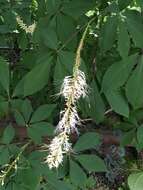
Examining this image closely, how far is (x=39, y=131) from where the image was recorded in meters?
1.82

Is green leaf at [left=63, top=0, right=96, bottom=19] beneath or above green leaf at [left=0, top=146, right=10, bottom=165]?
above

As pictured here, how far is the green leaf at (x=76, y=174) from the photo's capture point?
1802mm

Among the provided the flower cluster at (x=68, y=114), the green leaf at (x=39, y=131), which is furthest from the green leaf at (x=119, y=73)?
the flower cluster at (x=68, y=114)

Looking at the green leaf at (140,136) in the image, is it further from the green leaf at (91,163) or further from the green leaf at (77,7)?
the green leaf at (77,7)

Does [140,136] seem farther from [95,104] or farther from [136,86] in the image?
[136,86]

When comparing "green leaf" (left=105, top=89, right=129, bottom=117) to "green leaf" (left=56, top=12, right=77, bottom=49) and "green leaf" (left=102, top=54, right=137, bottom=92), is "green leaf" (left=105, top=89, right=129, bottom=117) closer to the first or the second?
"green leaf" (left=102, top=54, right=137, bottom=92)

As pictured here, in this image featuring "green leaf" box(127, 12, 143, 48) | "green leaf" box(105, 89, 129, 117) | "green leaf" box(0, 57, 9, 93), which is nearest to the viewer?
"green leaf" box(127, 12, 143, 48)

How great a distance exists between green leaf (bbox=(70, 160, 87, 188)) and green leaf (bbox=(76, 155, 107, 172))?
0.02 m

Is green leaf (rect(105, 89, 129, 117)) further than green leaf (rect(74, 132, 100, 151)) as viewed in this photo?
No

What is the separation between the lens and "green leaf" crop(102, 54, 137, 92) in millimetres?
1580

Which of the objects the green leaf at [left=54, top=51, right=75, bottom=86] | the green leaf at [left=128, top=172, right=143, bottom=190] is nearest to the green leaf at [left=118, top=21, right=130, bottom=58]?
the green leaf at [left=54, top=51, right=75, bottom=86]

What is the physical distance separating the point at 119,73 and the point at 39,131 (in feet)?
1.30

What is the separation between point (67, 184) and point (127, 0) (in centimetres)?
66

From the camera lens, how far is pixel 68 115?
1.14 meters
